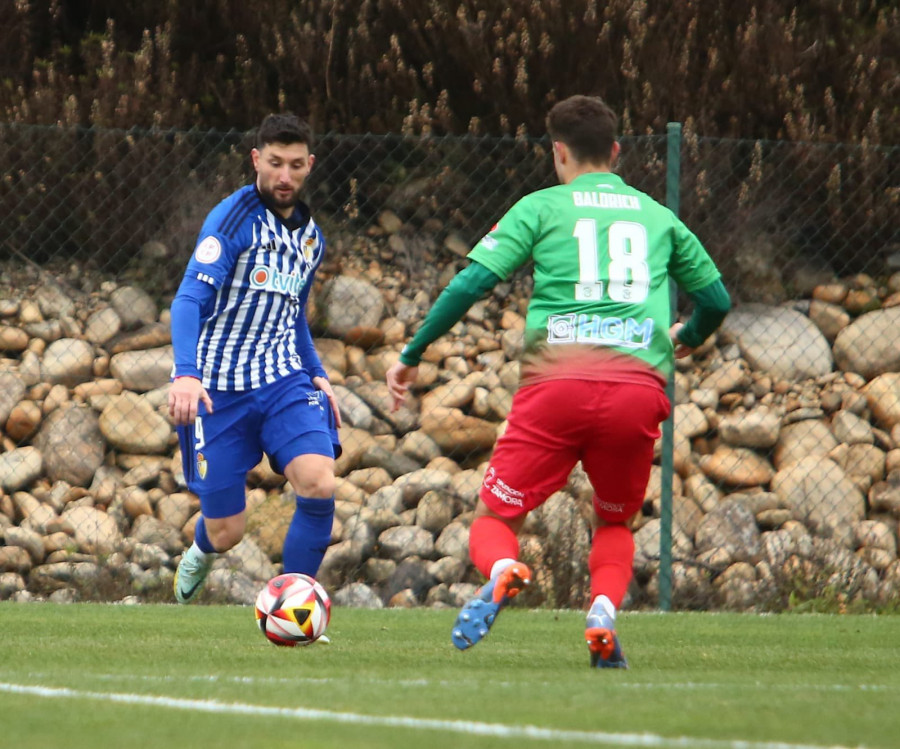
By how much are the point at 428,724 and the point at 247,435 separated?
2858 mm

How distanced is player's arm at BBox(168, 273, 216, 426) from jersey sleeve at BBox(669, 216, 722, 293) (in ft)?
5.52

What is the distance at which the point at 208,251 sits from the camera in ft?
18.0

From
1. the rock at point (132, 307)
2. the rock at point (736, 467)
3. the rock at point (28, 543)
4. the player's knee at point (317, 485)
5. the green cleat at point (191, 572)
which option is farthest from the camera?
the rock at point (132, 307)

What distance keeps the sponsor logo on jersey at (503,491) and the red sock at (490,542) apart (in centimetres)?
9

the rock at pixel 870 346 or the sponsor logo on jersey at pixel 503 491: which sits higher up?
the rock at pixel 870 346

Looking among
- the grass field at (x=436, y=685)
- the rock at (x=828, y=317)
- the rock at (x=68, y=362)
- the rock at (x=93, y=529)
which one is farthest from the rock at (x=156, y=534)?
the rock at (x=828, y=317)

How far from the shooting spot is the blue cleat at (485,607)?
4.19m

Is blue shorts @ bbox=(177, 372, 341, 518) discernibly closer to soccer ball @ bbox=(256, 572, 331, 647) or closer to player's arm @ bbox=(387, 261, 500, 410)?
soccer ball @ bbox=(256, 572, 331, 647)

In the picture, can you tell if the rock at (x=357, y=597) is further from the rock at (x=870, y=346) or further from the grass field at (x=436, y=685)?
the rock at (x=870, y=346)

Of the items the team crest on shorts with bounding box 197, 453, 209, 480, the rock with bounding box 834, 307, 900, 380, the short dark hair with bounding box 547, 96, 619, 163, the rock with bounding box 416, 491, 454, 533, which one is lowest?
the rock with bounding box 416, 491, 454, 533

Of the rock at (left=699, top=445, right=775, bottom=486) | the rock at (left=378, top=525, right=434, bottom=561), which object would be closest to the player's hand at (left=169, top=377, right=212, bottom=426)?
the rock at (left=378, top=525, right=434, bottom=561)

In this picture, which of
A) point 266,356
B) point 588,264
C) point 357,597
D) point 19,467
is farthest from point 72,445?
point 588,264

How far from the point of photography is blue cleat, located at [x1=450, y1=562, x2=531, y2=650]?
4.19 metres

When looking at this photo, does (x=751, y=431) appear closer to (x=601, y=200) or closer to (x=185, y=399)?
(x=601, y=200)
